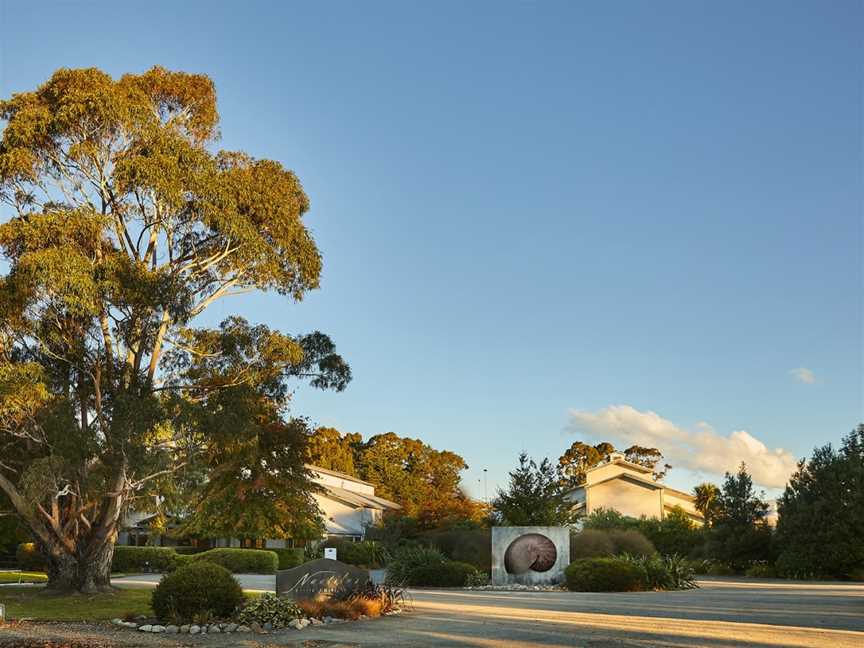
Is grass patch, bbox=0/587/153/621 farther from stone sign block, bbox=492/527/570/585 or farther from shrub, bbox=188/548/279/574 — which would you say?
shrub, bbox=188/548/279/574

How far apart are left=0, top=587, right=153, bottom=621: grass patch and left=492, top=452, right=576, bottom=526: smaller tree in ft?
41.9

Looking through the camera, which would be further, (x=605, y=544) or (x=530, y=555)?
(x=605, y=544)

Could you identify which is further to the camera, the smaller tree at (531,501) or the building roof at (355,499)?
the building roof at (355,499)

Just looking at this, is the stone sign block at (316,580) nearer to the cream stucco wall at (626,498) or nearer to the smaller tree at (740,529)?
the smaller tree at (740,529)

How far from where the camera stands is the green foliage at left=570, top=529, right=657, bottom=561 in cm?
3538

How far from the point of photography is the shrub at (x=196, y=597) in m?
18.0

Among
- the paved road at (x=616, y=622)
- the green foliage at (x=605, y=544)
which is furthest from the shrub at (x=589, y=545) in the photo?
the paved road at (x=616, y=622)

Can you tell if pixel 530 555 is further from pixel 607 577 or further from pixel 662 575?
pixel 662 575

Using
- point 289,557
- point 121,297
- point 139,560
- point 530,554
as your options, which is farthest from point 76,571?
point 289,557

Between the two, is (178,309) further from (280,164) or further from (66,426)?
(280,164)

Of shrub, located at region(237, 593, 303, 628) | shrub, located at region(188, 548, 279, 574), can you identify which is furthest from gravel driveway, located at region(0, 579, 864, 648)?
shrub, located at region(188, 548, 279, 574)

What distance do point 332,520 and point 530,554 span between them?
101ft

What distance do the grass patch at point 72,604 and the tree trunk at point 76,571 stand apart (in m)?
0.49

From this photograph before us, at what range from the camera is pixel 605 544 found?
1409 inches
